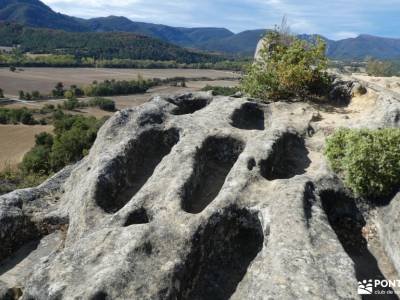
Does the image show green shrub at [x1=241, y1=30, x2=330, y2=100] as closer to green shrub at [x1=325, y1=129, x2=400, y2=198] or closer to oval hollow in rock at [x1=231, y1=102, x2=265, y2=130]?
oval hollow in rock at [x1=231, y1=102, x2=265, y2=130]

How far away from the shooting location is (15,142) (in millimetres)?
86688

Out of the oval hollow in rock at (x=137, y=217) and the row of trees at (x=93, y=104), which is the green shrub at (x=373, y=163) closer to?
the oval hollow in rock at (x=137, y=217)

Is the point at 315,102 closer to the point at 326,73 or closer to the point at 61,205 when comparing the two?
the point at 326,73

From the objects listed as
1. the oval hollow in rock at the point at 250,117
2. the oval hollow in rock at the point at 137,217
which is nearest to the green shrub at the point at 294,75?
the oval hollow in rock at the point at 250,117

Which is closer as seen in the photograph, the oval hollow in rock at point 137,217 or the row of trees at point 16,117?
the oval hollow in rock at point 137,217

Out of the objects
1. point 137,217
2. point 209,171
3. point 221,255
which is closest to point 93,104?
point 209,171

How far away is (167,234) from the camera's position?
11.4 metres

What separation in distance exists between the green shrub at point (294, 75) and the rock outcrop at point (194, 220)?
3.85 metres

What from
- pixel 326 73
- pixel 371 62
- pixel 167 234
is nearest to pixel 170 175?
pixel 167 234

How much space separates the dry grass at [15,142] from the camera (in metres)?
74.1

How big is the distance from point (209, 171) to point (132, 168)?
3.08 meters

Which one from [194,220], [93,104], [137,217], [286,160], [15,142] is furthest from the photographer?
[93,104]

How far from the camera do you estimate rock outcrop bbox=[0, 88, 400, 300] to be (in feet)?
33.1

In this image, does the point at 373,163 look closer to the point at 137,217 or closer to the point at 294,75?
the point at 137,217
